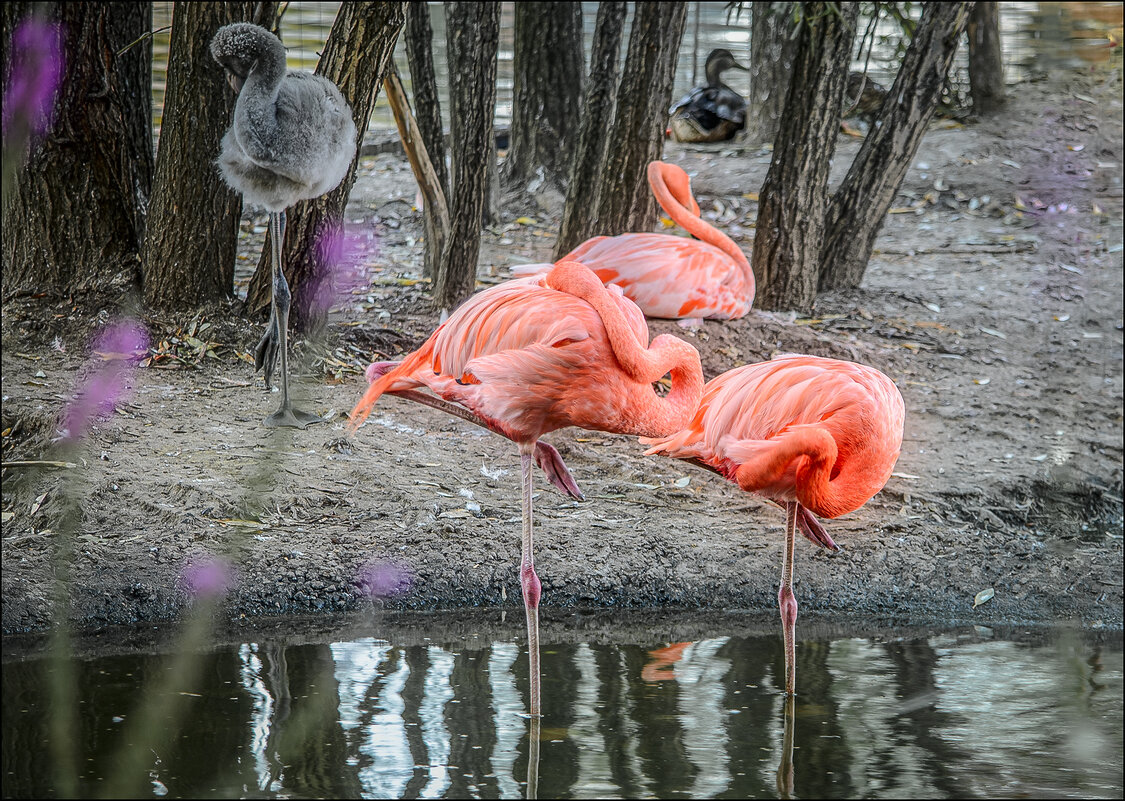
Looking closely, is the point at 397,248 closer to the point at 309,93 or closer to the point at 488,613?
the point at 309,93

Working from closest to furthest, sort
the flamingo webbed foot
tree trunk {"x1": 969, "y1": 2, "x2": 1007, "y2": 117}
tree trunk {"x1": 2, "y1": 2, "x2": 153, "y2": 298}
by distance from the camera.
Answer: the flamingo webbed foot → tree trunk {"x1": 2, "y1": 2, "x2": 153, "y2": 298} → tree trunk {"x1": 969, "y1": 2, "x2": 1007, "y2": 117}

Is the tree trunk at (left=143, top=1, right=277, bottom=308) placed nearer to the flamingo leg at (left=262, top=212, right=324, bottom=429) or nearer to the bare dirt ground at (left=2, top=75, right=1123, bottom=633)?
the bare dirt ground at (left=2, top=75, right=1123, bottom=633)

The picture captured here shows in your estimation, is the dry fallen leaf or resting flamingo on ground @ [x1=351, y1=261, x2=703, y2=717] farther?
the dry fallen leaf

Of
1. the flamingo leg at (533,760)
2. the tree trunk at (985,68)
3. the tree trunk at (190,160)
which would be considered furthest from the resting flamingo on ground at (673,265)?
the tree trunk at (985,68)

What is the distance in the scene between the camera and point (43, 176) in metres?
5.07

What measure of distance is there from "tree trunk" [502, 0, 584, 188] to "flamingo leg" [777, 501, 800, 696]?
5.53 m

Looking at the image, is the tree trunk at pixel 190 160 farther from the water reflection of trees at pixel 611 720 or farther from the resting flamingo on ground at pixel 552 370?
the water reflection of trees at pixel 611 720

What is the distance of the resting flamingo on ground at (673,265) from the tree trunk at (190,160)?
1.58 m

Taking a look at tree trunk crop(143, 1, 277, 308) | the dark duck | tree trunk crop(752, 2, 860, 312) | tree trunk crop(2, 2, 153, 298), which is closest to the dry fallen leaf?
tree trunk crop(752, 2, 860, 312)

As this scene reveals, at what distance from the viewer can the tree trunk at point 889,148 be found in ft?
19.1

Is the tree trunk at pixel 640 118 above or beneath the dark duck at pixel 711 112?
above

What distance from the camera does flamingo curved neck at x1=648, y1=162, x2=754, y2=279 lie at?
521 centimetres

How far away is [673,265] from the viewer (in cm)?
517

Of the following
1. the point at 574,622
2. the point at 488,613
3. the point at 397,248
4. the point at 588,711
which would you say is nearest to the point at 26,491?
the point at 488,613
